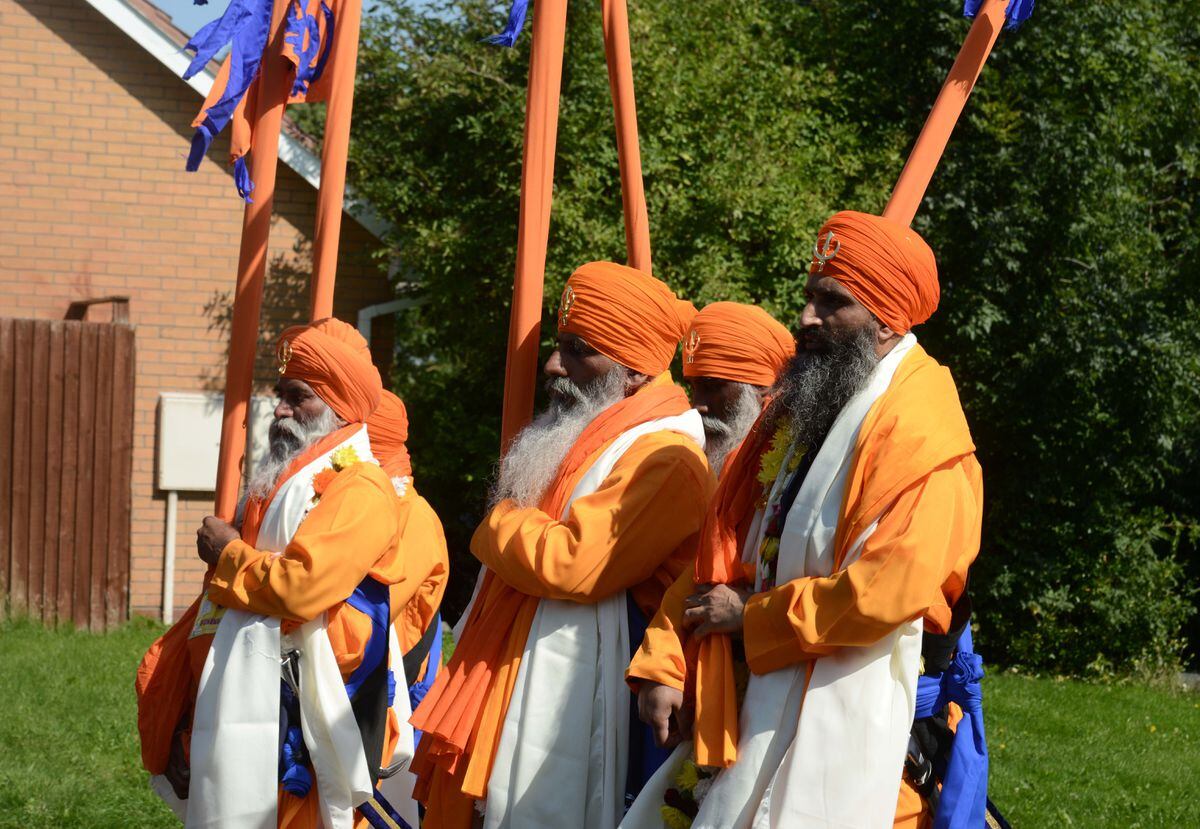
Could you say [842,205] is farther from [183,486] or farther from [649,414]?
[649,414]

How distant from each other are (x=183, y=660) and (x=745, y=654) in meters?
2.12

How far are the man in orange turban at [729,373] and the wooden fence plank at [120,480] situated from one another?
7.47 meters

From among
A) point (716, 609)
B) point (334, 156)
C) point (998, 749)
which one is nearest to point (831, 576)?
point (716, 609)

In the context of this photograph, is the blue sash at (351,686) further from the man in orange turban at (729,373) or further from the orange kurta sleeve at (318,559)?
the man in orange turban at (729,373)

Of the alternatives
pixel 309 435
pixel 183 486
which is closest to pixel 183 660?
pixel 309 435

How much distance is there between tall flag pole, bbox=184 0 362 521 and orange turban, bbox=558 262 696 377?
1.03 m

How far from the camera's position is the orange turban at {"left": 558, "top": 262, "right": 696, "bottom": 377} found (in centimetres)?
408

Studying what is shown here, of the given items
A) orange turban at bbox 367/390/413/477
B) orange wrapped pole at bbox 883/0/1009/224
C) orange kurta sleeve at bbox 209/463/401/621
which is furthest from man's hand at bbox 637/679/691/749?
orange turban at bbox 367/390/413/477

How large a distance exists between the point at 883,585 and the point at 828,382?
1.90 feet

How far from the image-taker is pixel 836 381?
3.34m

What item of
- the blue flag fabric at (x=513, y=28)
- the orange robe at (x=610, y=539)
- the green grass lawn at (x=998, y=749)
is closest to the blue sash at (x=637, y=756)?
the orange robe at (x=610, y=539)

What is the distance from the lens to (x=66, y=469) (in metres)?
11.0

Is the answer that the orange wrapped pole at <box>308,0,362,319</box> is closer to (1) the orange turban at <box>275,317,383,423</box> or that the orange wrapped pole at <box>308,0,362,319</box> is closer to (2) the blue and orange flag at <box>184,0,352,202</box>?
(2) the blue and orange flag at <box>184,0,352,202</box>

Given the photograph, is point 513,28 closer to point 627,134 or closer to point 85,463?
point 627,134
